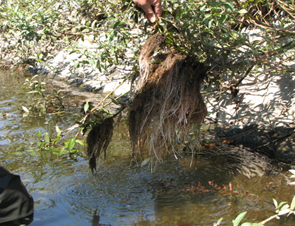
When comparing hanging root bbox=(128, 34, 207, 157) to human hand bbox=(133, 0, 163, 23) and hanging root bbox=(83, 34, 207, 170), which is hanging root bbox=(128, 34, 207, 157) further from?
human hand bbox=(133, 0, 163, 23)

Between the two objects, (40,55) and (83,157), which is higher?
(40,55)

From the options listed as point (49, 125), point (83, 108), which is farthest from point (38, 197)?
point (49, 125)

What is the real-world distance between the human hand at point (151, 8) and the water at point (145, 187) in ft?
5.49

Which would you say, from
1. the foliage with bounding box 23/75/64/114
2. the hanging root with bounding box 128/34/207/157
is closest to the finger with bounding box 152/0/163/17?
the hanging root with bounding box 128/34/207/157

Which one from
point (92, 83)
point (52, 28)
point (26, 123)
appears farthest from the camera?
point (92, 83)

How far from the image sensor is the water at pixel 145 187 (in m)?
3.55

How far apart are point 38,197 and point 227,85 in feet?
9.79

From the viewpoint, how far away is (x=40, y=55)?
20.9ft

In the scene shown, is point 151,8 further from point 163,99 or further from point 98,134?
point 98,134

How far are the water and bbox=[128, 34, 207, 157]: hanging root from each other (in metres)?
0.55

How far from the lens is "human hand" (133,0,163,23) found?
3.69 m

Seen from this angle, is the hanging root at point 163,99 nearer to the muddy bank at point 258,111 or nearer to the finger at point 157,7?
the finger at point 157,7

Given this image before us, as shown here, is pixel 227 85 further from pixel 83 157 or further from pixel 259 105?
pixel 83 157

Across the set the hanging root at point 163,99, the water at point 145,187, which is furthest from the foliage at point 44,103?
the hanging root at point 163,99
